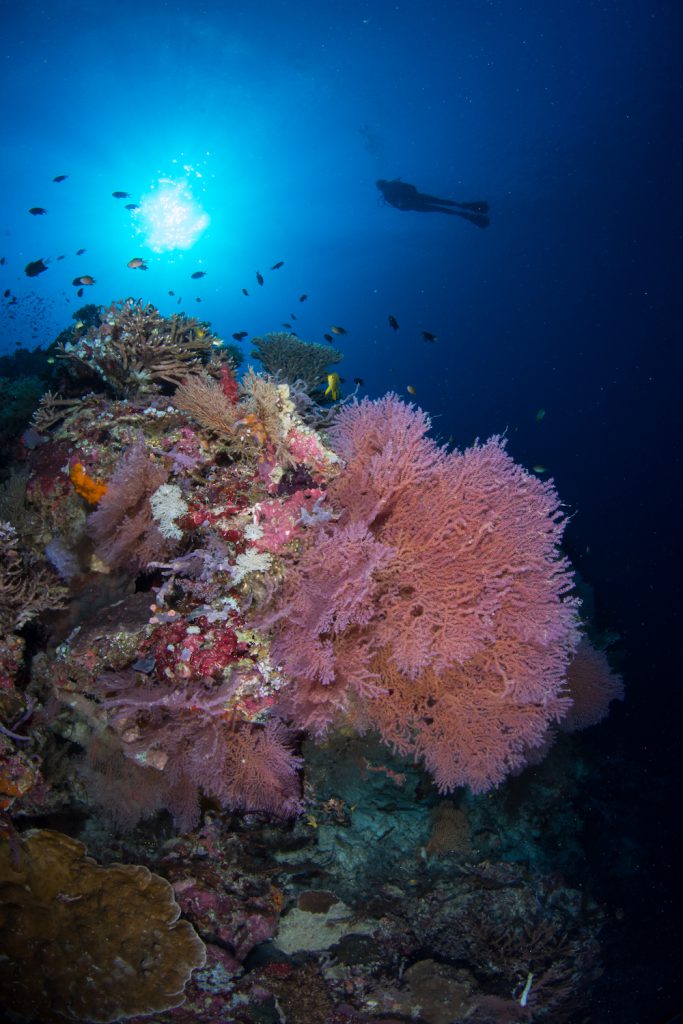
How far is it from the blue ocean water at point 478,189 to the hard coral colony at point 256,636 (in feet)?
24.5

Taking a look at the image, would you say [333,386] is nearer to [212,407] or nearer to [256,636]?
[212,407]

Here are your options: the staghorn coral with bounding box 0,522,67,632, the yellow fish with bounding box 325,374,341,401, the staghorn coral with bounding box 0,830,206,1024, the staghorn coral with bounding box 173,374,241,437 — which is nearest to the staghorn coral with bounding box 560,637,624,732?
the staghorn coral with bounding box 0,830,206,1024

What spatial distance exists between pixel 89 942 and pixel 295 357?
24.7 feet

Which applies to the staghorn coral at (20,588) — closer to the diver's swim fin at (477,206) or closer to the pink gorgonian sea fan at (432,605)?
the pink gorgonian sea fan at (432,605)

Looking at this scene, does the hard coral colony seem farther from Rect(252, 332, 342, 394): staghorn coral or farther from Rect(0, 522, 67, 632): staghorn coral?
Rect(252, 332, 342, 394): staghorn coral

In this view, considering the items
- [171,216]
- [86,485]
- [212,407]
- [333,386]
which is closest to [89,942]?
[86,485]

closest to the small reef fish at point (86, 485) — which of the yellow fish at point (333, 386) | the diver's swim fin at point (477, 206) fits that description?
the yellow fish at point (333, 386)

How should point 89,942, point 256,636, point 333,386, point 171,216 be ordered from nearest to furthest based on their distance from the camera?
point 256,636 → point 89,942 → point 333,386 → point 171,216

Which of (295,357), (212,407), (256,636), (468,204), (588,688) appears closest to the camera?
(256,636)

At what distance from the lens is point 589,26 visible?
129ft

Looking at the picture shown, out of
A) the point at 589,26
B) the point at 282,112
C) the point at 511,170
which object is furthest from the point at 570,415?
the point at 282,112

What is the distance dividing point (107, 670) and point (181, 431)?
194 centimetres

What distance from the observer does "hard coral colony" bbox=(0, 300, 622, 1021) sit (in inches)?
116

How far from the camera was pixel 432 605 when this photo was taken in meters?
2.87
